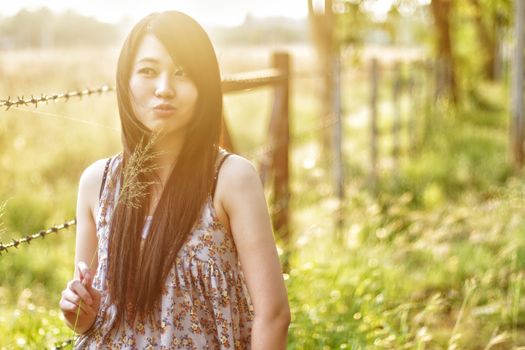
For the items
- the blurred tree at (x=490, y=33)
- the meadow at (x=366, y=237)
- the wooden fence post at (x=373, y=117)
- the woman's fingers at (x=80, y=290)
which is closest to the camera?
the woman's fingers at (x=80, y=290)

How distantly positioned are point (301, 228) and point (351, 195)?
0.79 meters

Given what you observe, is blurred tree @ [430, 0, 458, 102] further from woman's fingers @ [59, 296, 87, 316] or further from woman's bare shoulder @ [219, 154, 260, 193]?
→ woman's fingers @ [59, 296, 87, 316]

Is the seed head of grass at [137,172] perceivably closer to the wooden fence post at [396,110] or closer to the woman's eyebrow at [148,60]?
the woman's eyebrow at [148,60]

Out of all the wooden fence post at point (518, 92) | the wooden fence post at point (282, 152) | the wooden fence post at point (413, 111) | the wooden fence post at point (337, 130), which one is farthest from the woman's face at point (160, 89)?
the wooden fence post at point (413, 111)

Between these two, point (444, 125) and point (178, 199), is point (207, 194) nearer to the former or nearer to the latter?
point (178, 199)

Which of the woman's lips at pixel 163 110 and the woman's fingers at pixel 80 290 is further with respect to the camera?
the woman's lips at pixel 163 110

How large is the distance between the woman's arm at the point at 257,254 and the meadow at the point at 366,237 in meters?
0.59

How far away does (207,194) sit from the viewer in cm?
207

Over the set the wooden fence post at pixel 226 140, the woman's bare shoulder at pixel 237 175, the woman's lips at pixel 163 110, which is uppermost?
the woman's lips at pixel 163 110

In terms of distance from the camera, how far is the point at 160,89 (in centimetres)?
205

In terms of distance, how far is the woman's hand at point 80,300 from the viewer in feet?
6.30

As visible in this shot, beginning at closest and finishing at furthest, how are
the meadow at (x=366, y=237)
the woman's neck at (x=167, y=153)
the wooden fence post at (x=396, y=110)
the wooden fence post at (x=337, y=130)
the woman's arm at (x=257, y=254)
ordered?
the woman's arm at (x=257, y=254) → the woman's neck at (x=167, y=153) → the meadow at (x=366, y=237) → the wooden fence post at (x=337, y=130) → the wooden fence post at (x=396, y=110)

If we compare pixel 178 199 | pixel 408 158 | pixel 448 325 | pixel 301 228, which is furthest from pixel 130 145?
pixel 408 158

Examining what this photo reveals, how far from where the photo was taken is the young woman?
2.04 meters
